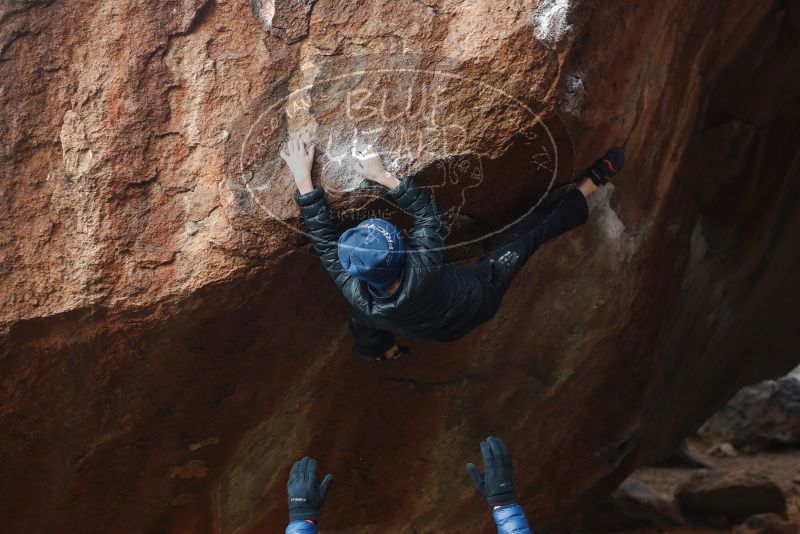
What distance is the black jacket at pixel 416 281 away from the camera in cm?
251

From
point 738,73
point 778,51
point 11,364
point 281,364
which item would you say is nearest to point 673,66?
point 738,73

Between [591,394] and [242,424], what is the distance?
185 cm

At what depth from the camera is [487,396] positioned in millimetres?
3762

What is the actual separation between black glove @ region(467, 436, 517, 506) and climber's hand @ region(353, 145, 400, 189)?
968mm

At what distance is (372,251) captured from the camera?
236 centimetres

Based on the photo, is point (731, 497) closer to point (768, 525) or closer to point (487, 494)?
point (768, 525)

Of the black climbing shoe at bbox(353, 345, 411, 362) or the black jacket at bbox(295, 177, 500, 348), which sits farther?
the black climbing shoe at bbox(353, 345, 411, 362)

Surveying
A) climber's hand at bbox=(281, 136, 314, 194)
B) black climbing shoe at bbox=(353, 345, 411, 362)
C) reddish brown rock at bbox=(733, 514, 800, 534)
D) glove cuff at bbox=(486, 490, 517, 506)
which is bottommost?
reddish brown rock at bbox=(733, 514, 800, 534)

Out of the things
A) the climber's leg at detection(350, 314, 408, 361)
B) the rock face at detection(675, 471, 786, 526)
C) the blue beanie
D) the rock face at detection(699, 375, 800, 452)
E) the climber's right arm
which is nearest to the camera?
the blue beanie

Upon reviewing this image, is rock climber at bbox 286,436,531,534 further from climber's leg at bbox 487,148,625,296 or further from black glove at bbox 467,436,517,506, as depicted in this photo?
climber's leg at bbox 487,148,625,296

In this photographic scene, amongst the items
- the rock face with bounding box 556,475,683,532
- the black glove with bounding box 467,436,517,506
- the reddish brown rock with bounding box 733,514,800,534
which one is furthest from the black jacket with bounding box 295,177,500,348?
the rock face with bounding box 556,475,683,532

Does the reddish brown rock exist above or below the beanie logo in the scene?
below

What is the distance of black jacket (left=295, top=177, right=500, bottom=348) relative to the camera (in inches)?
98.7

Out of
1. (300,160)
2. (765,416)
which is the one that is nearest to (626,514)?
(765,416)
